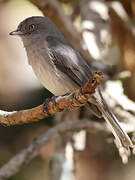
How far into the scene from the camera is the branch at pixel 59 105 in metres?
3.69

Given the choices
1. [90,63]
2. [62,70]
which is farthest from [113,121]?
[90,63]

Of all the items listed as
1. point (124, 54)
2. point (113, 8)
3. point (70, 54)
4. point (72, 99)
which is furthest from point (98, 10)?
point (72, 99)

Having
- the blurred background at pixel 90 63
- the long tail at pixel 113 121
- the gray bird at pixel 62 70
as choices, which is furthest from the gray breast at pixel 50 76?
the blurred background at pixel 90 63

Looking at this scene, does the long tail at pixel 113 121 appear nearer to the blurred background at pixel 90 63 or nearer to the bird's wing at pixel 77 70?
the bird's wing at pixel 77 70

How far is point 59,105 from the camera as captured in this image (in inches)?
159

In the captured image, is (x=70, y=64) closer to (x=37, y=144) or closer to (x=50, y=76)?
(x=50, y=76)

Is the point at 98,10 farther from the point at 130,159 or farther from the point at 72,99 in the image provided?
the point at 72,99

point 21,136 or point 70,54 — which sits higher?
point 70,54

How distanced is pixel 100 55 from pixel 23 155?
1791 mm

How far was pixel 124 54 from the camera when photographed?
6.85 meters

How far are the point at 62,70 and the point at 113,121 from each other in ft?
2.08

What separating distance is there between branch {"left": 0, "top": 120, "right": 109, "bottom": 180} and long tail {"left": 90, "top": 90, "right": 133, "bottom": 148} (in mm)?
698

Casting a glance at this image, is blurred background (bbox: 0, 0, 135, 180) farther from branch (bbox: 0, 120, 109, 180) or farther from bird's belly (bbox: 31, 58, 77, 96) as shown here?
bird's belly (bbox: 31, 58, 77, 96)

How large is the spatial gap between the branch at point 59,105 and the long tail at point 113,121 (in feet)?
2.16
